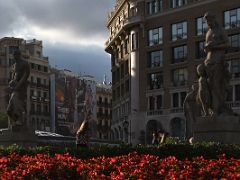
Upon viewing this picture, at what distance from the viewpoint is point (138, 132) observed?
3041 inches

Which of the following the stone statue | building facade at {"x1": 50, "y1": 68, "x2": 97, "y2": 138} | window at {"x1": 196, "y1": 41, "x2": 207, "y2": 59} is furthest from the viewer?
building facade at {"x1": 50, "y1": 68, "x2": 97, "y2": 138}

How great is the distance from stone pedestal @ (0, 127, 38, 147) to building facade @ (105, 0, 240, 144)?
4875cm

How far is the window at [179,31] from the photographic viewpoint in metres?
73.7

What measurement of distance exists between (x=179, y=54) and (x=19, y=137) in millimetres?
55830

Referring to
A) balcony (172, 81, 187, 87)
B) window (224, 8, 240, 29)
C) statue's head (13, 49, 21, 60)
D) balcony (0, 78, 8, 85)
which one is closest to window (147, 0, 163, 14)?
balcony (172, 81, 187, 87)

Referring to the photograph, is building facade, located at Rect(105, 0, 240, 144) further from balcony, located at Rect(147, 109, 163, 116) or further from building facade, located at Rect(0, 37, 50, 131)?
building facade, located at Rect(0, 37, 50, 131)

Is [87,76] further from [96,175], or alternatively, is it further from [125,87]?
[96,175]

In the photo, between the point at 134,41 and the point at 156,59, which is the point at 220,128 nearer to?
the point at 156,59

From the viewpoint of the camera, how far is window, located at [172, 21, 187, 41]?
73688 mm

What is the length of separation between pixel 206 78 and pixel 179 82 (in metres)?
57.4

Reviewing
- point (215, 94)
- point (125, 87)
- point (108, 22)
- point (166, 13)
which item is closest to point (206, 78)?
point (215, 94)

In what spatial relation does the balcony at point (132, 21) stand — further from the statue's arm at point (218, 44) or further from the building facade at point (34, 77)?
the statue's arm at point (218, 44)

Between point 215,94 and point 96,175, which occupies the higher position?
point 215,94

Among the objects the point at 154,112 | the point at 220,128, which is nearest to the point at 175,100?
the point at 154,112
